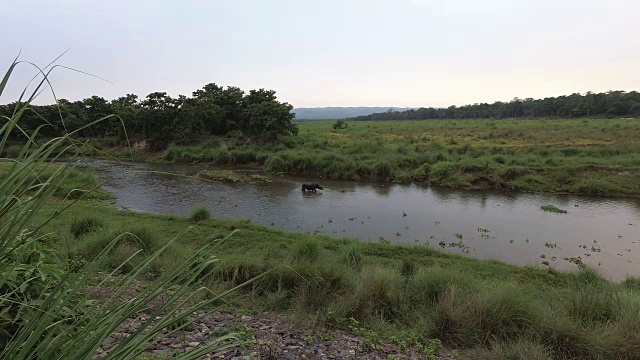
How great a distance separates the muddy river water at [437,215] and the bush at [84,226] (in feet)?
6.64

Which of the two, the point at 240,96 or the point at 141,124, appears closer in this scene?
the point at 141,124

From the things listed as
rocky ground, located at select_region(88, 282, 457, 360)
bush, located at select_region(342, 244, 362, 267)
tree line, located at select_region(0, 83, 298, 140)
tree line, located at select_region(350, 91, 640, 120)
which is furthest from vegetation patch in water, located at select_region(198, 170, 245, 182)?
tree line, located at select_region(350, 91, 640, 120)

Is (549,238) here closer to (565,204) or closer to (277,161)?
(565,204)

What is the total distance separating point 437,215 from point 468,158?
34.0 ft

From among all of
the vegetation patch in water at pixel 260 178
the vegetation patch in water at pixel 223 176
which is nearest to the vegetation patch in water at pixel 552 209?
the vegetation patch in water at pixel 260 178

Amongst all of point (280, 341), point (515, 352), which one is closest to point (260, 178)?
point (280, 341)

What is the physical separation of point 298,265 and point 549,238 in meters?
11.0

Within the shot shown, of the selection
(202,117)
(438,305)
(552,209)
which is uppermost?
(202,117)

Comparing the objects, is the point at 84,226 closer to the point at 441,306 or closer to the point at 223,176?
the point at 441,306

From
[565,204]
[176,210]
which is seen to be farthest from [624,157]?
[176,210]

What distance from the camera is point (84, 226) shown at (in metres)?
9.89

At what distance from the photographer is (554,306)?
233 inches

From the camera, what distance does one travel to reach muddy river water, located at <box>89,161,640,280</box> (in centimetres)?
1198

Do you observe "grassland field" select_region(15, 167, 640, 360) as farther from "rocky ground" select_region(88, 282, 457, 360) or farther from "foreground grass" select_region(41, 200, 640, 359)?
"rocky ground" select_region(88, 282, 457, 360)
